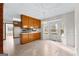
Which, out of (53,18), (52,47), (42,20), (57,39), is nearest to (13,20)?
→ (42,20)

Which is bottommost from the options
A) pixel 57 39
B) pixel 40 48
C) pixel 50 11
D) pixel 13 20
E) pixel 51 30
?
pixel 40 48

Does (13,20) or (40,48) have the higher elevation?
(13,20)

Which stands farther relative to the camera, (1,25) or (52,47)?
(52,47)

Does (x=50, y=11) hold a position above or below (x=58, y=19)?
above

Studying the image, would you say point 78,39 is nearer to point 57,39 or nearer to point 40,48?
point 57,39

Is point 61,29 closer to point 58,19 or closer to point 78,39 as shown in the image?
point 58,19

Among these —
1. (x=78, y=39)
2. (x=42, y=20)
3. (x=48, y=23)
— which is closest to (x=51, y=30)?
(x=48, y=23)

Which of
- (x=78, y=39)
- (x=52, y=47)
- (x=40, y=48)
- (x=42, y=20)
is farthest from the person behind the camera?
(x=40, y=48)

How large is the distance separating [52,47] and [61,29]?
77 cm

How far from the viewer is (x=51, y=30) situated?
8.61 ft

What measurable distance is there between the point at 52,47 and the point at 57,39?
0.56m

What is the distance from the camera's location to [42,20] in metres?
2.84

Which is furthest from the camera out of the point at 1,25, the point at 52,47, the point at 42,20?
the point at 52,47

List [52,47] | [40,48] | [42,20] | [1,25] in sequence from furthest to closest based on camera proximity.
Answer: [40,48] → [52,47] → [42,20] → [1,25]
